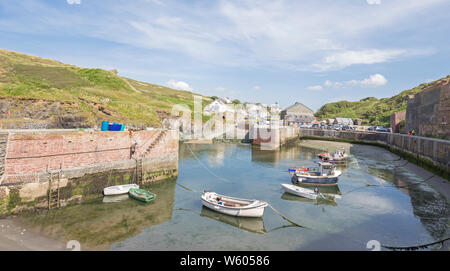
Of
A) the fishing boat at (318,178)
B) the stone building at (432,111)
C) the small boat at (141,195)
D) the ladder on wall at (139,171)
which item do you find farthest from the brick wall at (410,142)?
the ladder on wall at (139,171)

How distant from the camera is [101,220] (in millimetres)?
14695

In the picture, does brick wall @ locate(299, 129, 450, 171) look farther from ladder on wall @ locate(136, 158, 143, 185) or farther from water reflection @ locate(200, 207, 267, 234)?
ladder on wall @ locate(136, 158, 143, 185)

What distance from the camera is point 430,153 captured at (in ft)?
97.9

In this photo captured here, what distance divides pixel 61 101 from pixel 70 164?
75.5 feet

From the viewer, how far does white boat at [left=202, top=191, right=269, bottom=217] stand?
51.5 feet

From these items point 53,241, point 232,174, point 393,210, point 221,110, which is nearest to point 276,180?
point 232,174

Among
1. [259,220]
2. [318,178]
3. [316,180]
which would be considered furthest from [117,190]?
[318,178]

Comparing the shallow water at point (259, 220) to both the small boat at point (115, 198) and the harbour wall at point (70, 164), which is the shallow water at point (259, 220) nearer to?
the small boat at point (115, 198)

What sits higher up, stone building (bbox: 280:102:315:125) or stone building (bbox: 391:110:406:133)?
stone building (bbox: 280:102:315:125)

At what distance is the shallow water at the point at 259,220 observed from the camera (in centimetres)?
1277

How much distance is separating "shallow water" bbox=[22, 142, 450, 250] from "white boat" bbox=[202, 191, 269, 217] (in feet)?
1.40

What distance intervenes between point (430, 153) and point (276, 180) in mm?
21035

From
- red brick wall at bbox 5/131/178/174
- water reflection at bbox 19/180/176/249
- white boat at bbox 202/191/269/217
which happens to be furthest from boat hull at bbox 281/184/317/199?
red brick wall at bbox 5/131/178/174

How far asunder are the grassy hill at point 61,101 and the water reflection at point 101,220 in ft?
60.7
